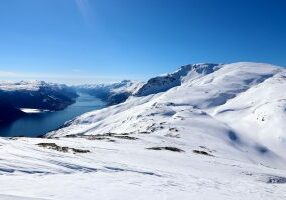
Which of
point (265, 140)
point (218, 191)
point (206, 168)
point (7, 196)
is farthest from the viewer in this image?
point (265, 140)

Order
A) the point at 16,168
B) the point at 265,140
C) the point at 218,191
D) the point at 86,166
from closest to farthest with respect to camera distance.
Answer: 1. the point at 16,168
2. the point at 218,191
3. the point at 86,166
4. the point at 265,140

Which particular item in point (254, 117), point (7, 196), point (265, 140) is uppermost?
point (254, 117)

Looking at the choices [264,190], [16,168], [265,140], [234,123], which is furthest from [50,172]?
[234,123]

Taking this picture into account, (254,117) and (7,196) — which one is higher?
(254,117)

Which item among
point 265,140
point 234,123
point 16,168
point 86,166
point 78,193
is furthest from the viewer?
point 234,123

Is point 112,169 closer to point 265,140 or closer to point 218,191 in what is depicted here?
point 218,191

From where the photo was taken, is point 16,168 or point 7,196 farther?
point 16,168

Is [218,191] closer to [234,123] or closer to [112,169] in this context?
[112,169]

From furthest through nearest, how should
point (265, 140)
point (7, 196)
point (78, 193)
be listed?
point (265, 140)
point (78, 193)
point (7, 196)

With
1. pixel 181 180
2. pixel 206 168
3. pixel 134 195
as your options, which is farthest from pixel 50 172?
pixel 206 168
